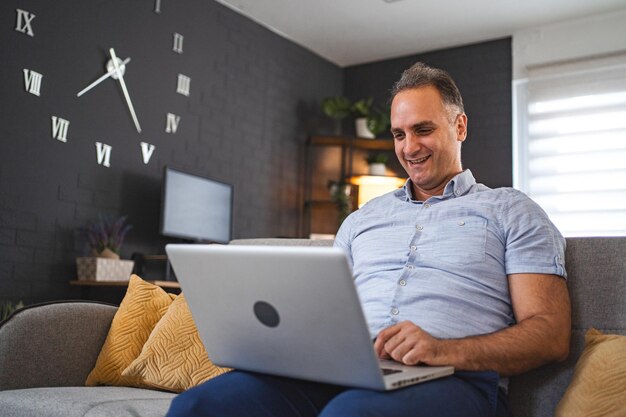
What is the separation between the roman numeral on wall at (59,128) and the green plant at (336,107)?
233 centimetres

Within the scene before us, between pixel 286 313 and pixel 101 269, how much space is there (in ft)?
8.19

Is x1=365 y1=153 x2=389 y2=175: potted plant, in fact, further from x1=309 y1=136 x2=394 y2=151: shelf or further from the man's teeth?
the man's teeth

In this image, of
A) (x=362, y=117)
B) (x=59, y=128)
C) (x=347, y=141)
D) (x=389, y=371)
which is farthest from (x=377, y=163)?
(x=389, y=371)

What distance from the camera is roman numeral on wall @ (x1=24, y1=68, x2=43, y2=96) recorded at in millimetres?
3381

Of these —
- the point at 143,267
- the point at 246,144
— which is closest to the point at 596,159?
the point at 246,144

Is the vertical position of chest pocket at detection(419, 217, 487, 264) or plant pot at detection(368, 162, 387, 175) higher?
plant pot at detection(368, 162, 387, 175)

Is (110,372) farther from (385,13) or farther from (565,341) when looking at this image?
(385,13)

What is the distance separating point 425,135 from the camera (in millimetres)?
1787

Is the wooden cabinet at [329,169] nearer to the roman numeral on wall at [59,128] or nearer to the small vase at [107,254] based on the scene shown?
the small vase at [107,254]

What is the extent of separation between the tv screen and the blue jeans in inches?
102

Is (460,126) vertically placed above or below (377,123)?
below

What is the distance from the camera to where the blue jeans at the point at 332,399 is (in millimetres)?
1119

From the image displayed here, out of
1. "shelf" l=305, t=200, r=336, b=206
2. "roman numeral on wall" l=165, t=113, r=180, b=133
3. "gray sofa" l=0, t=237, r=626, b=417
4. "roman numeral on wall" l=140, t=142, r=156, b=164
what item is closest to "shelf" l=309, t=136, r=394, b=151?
"shelf" l=305, t=200, r=336, b=206

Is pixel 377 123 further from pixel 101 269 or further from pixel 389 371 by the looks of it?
pixel 389 371
